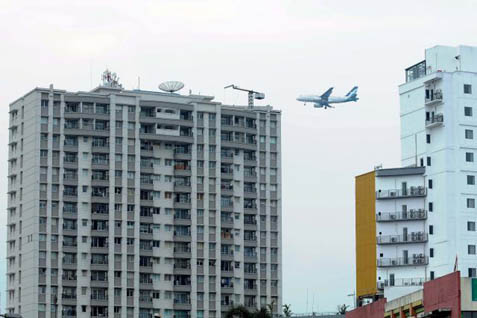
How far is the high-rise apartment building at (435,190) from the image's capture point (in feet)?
627

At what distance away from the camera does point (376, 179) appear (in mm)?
198750

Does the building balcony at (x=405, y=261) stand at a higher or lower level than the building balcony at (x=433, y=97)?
lower

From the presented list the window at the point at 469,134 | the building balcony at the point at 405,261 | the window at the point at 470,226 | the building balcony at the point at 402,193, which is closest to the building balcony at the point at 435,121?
the window at the point at 469,134

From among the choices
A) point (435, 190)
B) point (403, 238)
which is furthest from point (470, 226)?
point (403, 238)

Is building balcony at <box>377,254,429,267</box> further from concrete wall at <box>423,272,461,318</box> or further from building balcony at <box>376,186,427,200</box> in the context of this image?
concrete wall at <box>423,272,461,318</box>

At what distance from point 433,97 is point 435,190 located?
14.2 m

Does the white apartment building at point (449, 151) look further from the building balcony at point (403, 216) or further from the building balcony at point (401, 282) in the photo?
the building balcony at point (401, 282)

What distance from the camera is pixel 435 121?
195 m

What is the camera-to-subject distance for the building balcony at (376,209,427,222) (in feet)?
639

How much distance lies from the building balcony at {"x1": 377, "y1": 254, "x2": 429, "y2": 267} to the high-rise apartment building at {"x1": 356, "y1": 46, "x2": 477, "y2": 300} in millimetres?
149

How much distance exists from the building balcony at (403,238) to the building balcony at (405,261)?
7.69ft

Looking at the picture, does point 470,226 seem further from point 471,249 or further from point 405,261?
point 405,261

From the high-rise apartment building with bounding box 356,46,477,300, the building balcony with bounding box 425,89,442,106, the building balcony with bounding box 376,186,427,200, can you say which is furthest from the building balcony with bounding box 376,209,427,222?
the building balcony with bounding box 425,89,442,106

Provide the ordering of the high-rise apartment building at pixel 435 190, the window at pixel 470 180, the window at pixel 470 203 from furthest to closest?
1. the window at pixel 470 180
2. the window at pixel 470 203
3. the high-rise apartment building at pixel 435 190
